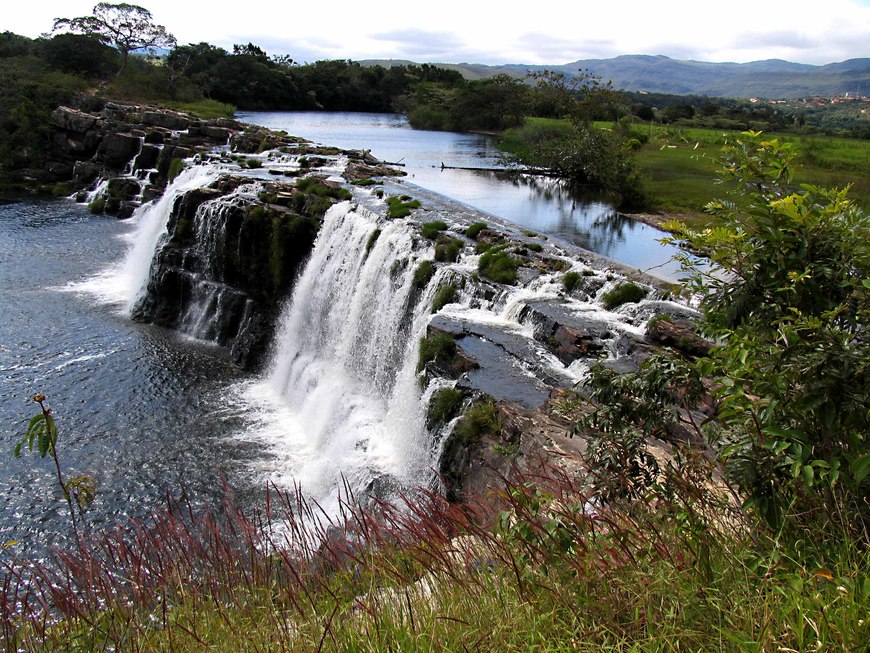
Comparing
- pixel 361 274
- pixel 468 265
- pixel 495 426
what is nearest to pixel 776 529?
pixel 495 426

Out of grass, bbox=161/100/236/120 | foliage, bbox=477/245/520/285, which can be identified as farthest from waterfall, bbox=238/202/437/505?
grass, bbox=161/100/236/120

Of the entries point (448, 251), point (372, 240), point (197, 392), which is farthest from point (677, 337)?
point (197, 392)

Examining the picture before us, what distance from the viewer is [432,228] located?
58.2 feet

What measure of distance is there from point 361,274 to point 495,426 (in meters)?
8.97

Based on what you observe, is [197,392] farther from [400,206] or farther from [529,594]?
[529,594]

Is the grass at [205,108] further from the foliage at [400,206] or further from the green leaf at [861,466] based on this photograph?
the green leaf at [861,466]

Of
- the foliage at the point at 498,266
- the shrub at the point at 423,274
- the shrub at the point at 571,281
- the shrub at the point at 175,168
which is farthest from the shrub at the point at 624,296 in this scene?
the shrub at the point at 175,168

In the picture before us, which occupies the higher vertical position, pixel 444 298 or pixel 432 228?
pixel 432 228

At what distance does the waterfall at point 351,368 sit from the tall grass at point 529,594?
6.21m

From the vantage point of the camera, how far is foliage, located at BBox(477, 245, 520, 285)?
48.4 feet

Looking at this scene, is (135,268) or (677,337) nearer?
(677,337)

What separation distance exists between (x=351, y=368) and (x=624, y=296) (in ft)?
22.6

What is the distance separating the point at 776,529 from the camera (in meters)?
3.61

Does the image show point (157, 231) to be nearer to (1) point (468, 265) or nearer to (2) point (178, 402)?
(2) point (178, 402)
